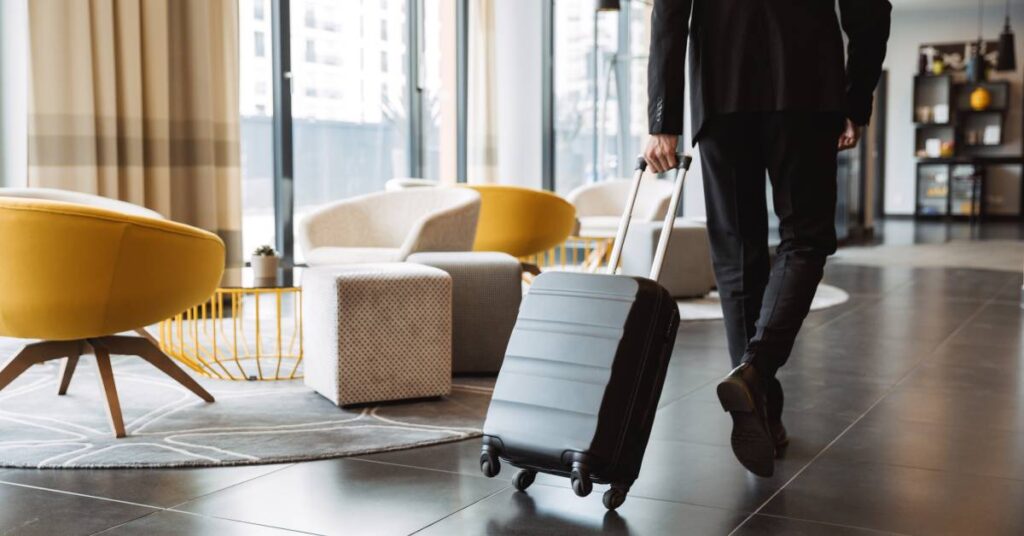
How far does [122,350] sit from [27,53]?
2.28 m

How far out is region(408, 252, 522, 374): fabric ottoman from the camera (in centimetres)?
354

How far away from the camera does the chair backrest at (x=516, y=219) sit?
537 centimetres

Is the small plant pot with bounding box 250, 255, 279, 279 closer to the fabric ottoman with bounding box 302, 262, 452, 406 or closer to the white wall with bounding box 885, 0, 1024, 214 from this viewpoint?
the fabric ottoman with bounding box 302, 262, 452, 406

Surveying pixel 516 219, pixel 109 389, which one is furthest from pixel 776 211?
pixel 516 219

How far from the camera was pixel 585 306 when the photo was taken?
2.04 meters

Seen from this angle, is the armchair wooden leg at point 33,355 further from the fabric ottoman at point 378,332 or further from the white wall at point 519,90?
the white wall at point 519,90

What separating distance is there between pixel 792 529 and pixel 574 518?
1.29 feet

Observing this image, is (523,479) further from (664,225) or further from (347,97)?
(347,97)

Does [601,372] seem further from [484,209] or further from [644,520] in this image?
[484,209]

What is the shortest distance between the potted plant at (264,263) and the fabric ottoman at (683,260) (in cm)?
257

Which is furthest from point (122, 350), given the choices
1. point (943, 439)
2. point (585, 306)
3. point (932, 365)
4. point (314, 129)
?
point (314, 129)

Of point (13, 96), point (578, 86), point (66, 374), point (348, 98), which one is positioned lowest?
point (66, 374)

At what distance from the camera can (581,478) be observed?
1.93 meters

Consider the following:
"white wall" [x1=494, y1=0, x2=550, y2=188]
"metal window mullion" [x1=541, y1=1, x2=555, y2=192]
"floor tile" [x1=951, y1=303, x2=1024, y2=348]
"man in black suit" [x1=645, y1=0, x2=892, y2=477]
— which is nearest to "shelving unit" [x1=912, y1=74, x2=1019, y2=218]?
"metal window mullion" [x1=541, y1=1, x2=555, y2=192]
